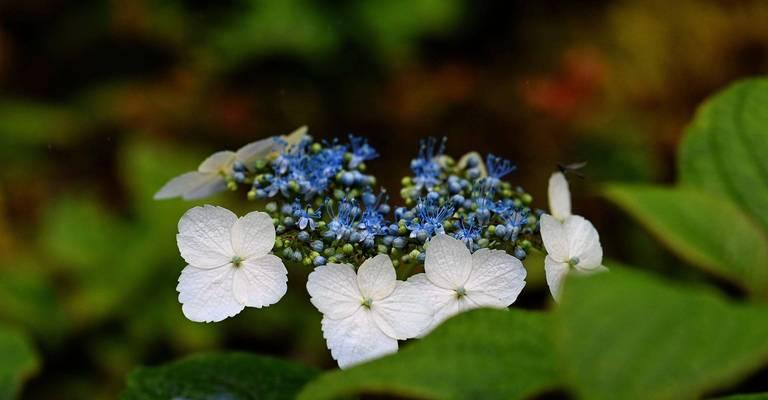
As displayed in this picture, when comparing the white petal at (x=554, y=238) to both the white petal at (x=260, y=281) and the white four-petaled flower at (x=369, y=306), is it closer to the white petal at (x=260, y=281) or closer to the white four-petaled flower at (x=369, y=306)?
the white four-petaled flower at (x=369, y=306)

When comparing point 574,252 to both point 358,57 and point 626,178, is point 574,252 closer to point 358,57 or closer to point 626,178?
point 626,178

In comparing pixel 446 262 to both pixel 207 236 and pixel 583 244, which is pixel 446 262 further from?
pixel 207 236

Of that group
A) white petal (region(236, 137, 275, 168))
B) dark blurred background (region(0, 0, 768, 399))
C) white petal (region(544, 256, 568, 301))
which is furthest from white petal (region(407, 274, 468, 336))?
dark blurred background (region(0, 0, 768, 399))

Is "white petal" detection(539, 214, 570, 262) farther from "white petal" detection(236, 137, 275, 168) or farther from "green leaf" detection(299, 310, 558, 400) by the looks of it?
"white petal" detection(236, 137, 275, 168)

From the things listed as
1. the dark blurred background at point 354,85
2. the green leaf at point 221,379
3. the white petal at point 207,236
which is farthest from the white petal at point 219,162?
the dark blurred background at point 354,85

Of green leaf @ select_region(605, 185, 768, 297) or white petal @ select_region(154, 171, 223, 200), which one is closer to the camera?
green leaf @ select_region(605, 185, 768, 297)

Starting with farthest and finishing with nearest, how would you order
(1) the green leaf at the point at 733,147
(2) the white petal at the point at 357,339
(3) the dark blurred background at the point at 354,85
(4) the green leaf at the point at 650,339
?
1. (3) the dark blurred background at the point at 354,85
2. (1) the green leaf at the point at 733,147
3. (2) the white petal at the point at 357,339
4. (4) the green leaf at the point at 650,339

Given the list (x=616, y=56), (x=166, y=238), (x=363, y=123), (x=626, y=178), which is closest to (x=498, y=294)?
(x=166, y=238)

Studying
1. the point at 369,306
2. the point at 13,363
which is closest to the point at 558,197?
the point at 369,306
